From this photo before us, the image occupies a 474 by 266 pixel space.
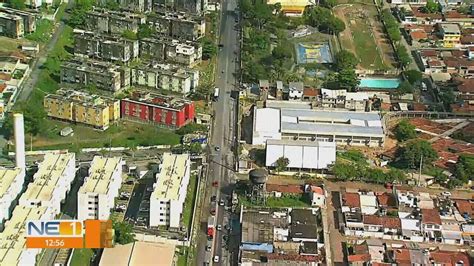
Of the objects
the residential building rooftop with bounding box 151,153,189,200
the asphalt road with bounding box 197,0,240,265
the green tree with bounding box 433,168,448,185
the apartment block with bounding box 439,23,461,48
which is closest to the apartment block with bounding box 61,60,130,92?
the asphalt road with bounding box 197,0,240,265

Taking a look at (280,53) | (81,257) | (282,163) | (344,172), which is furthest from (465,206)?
(280,53)

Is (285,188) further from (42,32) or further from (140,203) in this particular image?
(42,32)

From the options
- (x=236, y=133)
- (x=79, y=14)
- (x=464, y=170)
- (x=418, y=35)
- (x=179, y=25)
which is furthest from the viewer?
(x=418, y=35)

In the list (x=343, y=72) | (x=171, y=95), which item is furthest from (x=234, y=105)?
(x=343, y=72)

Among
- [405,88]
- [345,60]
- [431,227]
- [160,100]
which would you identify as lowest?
[431,227]

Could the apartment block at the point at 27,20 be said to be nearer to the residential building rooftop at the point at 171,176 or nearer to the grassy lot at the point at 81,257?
the residential building rooftop at the point at 171,176

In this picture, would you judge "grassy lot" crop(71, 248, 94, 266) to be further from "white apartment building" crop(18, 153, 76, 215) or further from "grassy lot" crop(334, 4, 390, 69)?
"grassy lot" crop(334, 4, 390, 69)
